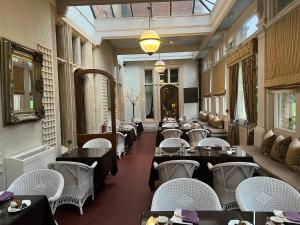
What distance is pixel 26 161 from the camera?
391 cm

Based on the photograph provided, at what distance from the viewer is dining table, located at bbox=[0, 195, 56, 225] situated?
2254 millimetres

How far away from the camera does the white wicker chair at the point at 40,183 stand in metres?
3.14

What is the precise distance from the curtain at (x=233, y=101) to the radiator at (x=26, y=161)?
488 centimetres

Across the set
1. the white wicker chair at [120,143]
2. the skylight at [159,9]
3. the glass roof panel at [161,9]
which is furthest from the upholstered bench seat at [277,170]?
the glass roof panel at [161,9]

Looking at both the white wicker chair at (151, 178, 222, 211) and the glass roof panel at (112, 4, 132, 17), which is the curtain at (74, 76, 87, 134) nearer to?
the glass roof panel at (112, 4, 132, 17)

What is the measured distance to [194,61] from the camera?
16.1 meters

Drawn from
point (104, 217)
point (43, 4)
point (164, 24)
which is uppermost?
point (164, 24)

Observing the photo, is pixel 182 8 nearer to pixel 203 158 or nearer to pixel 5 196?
pixel 203 158

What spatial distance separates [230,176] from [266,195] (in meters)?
1.13

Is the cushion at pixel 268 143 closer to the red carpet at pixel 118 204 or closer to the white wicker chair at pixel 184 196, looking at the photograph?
the red carpet at pixel 118 204

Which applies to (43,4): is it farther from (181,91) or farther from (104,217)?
(181,91)

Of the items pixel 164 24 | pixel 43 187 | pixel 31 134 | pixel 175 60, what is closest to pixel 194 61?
pixel 175 60

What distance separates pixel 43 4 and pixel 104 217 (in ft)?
12.3

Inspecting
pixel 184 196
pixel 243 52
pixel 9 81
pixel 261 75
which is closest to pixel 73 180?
pixel 9 81
